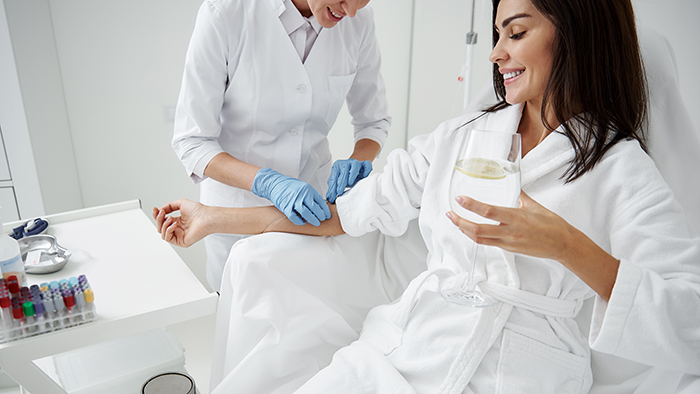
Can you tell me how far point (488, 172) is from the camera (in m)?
0.71

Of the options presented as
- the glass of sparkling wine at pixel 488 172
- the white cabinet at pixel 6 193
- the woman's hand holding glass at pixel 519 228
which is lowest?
the white cabinet at pixel 6 193

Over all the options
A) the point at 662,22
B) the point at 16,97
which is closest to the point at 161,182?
the point at 16,97

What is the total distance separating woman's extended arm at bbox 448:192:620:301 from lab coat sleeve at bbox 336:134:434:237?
1.53ft

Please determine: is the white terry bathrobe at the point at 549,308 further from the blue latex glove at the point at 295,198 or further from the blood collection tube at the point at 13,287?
the blood collection tube at the point at 13,287

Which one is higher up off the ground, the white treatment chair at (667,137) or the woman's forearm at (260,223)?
the white treatment chair at (667,137)

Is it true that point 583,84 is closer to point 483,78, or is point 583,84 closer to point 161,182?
point 483,78

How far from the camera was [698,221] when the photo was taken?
1087 millimetres

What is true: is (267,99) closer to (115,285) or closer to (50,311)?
(115,285)

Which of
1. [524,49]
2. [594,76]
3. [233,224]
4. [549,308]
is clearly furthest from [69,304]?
[594,76]

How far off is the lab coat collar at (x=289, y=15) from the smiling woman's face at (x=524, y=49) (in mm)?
577

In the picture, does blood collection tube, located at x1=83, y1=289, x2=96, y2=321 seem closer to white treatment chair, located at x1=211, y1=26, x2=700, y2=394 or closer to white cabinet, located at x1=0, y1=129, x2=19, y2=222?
white treatment chair, located at x1=211, y1=26, x2=700, y2=394

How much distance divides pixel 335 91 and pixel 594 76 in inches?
30.2

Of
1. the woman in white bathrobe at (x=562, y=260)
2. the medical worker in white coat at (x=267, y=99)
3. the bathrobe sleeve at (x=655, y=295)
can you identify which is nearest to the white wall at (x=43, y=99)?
the medical worker in white coat at (x=267, y=99)

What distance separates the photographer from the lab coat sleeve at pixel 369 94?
1628 mm
